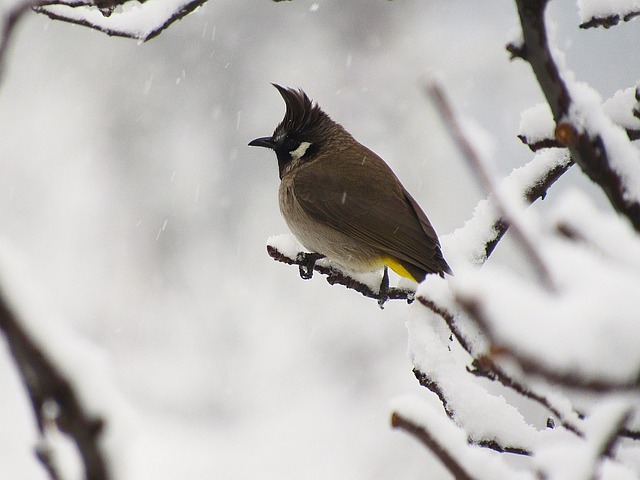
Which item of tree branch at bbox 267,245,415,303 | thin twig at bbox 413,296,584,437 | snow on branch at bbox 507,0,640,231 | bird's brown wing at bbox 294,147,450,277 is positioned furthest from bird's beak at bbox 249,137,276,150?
snow on branch at bbox 507,0,640,231

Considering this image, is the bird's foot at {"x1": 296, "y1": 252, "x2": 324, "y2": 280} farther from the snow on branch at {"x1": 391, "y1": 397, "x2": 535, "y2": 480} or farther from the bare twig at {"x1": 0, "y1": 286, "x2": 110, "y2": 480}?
the bare twig at {"x1": 0, "y1": 286, "x2": 110, "y2": 480}

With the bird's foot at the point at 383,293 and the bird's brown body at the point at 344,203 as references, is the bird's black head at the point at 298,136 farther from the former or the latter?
the bird's foot at the point at 383,293

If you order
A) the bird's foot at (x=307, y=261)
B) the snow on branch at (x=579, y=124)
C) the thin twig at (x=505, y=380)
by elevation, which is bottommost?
the bird's foot at (x=307, y=261)

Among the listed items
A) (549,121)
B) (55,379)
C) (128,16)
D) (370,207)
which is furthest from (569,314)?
(370,207)

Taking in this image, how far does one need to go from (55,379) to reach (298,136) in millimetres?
4609

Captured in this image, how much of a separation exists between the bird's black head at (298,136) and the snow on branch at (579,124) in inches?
153

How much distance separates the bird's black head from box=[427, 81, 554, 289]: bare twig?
14.0 ft

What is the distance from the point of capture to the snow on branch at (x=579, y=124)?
114 cm

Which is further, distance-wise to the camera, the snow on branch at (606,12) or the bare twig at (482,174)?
the snow on branch at (606,12)

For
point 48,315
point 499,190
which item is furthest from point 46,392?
point 499,190

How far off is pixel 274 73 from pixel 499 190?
8.73 metres

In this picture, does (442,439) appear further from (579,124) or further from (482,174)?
(579,124)

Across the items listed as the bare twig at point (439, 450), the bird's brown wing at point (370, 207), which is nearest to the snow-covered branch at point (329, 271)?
the bird's brown wing at point (370, 207)

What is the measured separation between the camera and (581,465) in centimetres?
81
